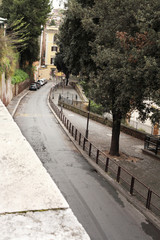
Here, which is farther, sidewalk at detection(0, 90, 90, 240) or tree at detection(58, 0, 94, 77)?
tree at detection(58, 0, 94, 77)

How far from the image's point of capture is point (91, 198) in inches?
416

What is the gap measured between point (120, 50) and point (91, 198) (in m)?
8.02

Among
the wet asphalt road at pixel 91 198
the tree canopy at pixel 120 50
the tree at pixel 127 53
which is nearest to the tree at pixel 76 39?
the tree canopy at pixel 120 50

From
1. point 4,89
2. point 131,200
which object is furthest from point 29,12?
point 131,200

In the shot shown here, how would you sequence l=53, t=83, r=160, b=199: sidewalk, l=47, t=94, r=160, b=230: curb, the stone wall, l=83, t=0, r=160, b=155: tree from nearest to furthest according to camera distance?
l=47, t=94, r=160, b=230: curb, l=83, t=0, r=160, b=155: tree, l=53, t=83, r=160, b=199: sidewalk, the stone wall

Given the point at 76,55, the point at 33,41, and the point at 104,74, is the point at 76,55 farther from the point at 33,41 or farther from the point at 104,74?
the point at 33,41

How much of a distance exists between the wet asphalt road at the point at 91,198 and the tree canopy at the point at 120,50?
12.0 feet

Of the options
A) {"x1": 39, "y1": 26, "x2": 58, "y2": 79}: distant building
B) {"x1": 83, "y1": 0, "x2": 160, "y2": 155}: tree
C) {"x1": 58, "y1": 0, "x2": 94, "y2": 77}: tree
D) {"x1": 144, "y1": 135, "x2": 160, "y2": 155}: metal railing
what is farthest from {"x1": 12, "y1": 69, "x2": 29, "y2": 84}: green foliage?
{"x1": 39, "y1": 26, "x2": 58, "y2": 79}: distant building

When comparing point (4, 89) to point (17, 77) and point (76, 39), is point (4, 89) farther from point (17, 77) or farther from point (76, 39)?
point (76, 39)

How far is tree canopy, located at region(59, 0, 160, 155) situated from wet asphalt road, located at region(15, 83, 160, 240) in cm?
366

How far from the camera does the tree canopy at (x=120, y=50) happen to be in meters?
11.0

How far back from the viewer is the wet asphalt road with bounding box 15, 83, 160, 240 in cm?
817

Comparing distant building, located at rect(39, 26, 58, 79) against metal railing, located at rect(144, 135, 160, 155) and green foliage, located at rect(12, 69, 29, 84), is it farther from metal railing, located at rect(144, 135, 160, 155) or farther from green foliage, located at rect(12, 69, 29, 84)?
metal railing, located at rect(144, 135, 160, 155)

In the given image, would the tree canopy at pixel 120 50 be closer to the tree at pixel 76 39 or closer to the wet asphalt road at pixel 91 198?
the tree at pixel 76 39
